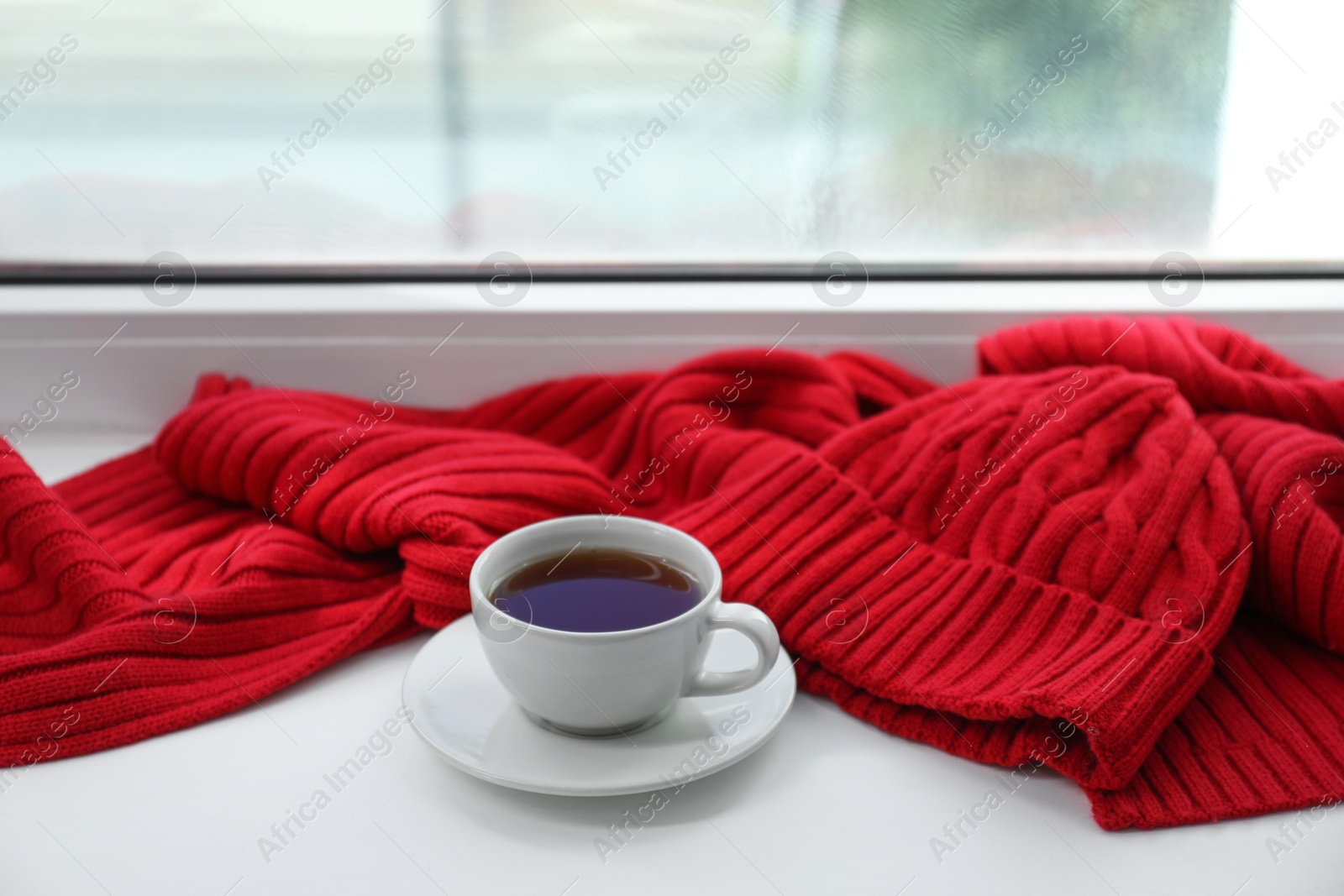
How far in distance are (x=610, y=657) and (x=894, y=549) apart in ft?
0.78

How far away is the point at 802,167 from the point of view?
895 mm

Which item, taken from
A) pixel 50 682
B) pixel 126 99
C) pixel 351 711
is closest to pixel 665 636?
pixel 351 711

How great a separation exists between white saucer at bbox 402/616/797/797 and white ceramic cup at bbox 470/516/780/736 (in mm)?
12

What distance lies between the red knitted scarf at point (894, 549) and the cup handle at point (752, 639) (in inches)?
2.9

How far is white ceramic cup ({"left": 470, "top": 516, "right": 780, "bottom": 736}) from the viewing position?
487 millimetres

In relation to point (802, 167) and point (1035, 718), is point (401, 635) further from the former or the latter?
point (802, 167)

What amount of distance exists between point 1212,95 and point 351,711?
2.74 feet

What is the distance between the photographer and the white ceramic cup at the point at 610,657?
1.60 feet

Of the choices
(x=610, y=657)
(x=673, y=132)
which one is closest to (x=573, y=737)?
(x=610, y=657)

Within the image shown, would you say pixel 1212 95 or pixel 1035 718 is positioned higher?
pixel 1212 95

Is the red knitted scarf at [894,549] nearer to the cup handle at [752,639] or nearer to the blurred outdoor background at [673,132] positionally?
the cup handle at [752,639]

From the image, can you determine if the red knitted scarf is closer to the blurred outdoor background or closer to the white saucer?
the white saucer

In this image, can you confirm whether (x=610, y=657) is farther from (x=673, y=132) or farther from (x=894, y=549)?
(x=673, y=132)

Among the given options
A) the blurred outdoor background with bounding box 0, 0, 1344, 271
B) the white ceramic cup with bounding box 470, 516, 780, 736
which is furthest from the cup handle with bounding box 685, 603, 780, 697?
the blurred outdoor background with bounding box 0, 0, 1344, 271
